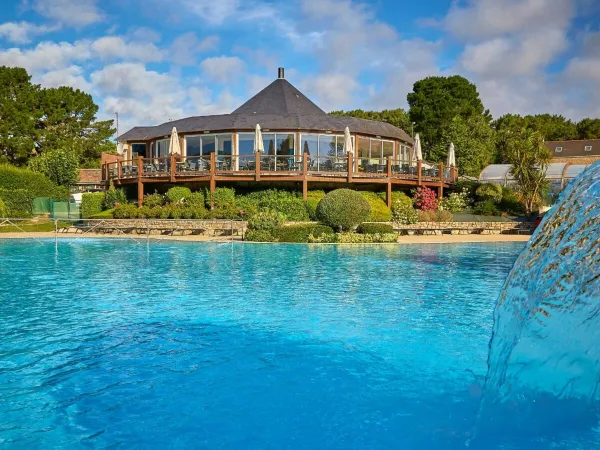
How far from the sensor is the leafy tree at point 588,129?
72006 mm

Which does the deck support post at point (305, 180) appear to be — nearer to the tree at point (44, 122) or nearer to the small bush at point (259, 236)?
the small bush at point (259, 236)

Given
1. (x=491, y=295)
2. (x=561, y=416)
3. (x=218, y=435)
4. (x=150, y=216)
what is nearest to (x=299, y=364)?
(x=218, y=435)

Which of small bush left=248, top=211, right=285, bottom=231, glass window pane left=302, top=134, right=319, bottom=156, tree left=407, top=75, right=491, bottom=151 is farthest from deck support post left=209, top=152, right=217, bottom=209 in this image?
tree left=407, top=75, right=491, bottom=151

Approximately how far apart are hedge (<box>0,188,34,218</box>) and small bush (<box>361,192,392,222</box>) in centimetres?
2152

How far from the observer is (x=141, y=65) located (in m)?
36.2

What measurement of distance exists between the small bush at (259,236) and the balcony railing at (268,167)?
21.6ft

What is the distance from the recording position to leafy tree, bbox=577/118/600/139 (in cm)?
7201

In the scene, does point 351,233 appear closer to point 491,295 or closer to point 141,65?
point 491,295

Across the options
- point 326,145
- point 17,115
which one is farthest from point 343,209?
point 17,115

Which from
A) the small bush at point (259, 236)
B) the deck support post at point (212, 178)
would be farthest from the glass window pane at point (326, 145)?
the small bush at point (259, 236)

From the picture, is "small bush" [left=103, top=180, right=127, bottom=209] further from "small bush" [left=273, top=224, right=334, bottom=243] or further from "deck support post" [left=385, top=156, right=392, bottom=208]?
"deck support post" [left=385, top=156, right=392, bottom=208]

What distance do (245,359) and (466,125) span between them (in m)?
48.1

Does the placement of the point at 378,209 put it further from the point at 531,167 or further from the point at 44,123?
the point at 44,123

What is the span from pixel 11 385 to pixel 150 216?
22402mm
